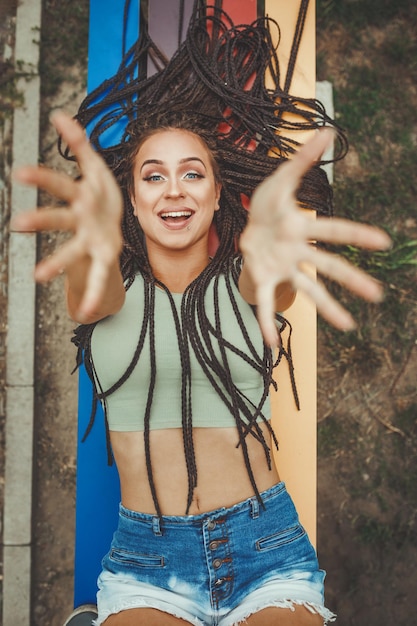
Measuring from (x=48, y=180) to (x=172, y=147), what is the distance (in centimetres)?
100

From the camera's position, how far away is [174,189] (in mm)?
2131

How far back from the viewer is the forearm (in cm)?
161

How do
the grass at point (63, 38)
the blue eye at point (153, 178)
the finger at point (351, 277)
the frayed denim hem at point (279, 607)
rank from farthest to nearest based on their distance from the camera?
the grass at point (63, 38)
the blue eye at point (153, 178)
the frayed denim hem at point (279, 607)
the finger at point (351, 277)

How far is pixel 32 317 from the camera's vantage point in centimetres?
310

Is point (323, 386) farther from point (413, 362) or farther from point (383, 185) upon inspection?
point (383, 185)

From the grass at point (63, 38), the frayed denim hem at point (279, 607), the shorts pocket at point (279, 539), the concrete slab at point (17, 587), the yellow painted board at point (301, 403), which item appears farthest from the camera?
the grass at point (63, 38)

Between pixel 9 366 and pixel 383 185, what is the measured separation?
2521 mm

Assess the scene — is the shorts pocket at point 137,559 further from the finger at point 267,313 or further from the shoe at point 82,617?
the finger at point 267,313

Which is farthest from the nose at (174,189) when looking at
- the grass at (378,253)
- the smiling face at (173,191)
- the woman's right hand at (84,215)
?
the grass at (378,253)

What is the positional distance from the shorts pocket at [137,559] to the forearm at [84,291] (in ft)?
3.11

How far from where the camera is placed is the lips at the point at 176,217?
2.16m

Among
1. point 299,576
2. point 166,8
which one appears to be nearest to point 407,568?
point 299,576

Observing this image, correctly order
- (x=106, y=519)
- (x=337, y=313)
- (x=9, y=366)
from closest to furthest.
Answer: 1. (x=337, y=313)
2. (x=106, y=519)
3. (x=9, y=366)

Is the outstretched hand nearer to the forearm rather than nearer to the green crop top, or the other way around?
the forearm
